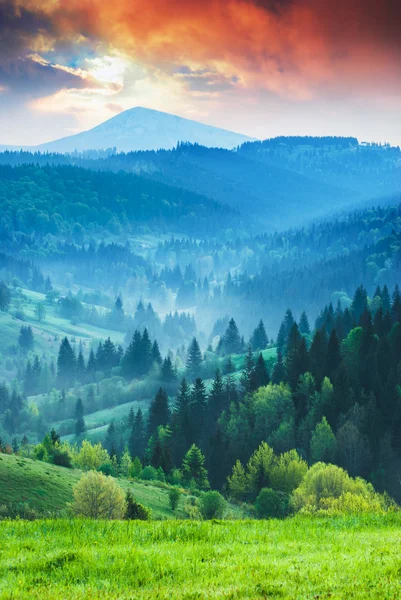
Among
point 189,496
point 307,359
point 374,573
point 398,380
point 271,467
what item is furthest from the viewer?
point 307,359

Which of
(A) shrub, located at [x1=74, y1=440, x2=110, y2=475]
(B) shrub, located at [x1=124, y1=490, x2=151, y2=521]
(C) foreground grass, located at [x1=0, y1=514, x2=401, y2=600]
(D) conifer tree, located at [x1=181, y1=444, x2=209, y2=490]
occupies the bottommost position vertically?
(A) shrub, located at [x1=74, y1=440, x2=110, y2=475]

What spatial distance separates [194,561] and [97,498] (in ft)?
110

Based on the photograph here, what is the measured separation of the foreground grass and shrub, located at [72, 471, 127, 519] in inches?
899

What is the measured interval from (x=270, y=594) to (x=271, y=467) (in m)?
79.6

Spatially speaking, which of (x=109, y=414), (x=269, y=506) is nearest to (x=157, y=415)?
(x=109, y=414)

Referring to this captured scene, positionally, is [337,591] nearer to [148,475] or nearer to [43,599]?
[43,599]

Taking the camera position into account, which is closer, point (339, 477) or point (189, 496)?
point (339, 477)

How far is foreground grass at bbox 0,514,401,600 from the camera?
13984mm

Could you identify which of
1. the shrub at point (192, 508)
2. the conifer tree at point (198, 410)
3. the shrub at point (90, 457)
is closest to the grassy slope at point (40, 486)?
the shrub at point (192, 508)

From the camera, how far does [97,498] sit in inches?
1871

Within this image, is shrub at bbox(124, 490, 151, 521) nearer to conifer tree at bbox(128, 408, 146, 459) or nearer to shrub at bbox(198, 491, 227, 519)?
shrub at bbox(198, 491, 227, 519)

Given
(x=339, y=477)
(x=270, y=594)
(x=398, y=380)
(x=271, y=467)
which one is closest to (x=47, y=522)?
(x=270, y=594)

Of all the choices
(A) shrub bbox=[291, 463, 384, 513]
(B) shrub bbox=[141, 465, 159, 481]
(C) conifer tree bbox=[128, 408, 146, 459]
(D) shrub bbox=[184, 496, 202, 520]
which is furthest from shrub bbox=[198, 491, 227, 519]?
(C) conifer tree bbox=[128, 408, 146, 459]

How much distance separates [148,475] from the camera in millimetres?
93250
